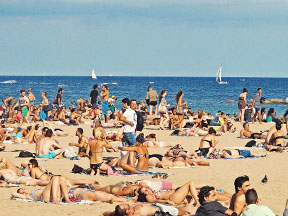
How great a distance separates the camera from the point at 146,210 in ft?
28.6

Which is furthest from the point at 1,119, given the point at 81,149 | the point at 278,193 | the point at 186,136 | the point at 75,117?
the point at 278,193

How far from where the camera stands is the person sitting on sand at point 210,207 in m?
8.07

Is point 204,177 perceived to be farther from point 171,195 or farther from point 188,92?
point 188,92

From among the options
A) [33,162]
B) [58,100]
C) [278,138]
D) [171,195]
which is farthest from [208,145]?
[58,100]

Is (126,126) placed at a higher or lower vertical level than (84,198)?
higher

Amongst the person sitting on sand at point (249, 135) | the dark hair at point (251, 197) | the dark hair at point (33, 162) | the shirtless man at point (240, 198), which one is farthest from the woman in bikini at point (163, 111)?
the dark hair at point (251, 197)

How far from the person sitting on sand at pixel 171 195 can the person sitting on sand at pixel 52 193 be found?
1.21 m

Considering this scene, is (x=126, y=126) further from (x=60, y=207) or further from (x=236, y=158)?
(x=60, y=207)

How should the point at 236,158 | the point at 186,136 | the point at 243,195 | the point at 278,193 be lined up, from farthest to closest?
the point at 186,136
the point at 236,158
the point at 278,193
the point at 243,195

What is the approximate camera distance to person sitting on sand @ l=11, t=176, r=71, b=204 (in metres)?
9.84

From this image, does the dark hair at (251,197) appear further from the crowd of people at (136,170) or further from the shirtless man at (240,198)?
the shirtless man at (240,198)

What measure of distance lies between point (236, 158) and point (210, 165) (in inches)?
55.4

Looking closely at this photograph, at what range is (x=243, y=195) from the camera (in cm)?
831

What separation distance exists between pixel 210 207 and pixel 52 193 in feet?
9.60
